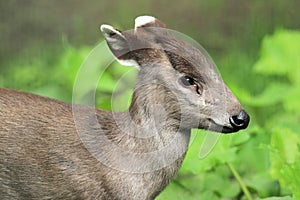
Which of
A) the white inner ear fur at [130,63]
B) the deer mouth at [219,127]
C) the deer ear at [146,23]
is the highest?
the deer ear at [146,23]

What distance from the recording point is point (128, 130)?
3.01 m

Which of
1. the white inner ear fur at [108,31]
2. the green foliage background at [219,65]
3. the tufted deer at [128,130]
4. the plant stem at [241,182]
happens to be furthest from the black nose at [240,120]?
the plant stem at [241,182]

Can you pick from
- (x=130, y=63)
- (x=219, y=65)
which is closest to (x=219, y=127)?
(x=130, y=63)

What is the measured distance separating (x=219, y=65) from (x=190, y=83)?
11.1 feet

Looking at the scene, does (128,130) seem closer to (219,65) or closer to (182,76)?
(182,76)

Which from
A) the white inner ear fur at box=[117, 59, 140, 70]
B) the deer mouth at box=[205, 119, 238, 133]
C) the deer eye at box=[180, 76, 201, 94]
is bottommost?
the deer mouth at box=[205, 119, 238, 133]

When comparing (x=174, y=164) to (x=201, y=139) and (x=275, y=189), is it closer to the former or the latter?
(x=201, y=139)

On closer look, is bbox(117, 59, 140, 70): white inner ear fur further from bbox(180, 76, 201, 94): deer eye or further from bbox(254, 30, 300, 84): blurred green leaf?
bbox(254, 30, 300, 84): blurred green leaf

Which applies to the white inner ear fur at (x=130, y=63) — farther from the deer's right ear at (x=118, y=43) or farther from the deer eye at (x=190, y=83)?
the deer eye at (x=190, y=83)

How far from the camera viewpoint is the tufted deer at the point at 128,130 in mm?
2924

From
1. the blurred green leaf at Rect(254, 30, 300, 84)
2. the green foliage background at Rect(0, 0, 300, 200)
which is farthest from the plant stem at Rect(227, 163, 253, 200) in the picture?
the blurred green leaf at Rect(254, 30, 300, 84)

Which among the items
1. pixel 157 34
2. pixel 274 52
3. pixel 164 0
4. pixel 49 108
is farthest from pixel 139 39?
pixel 164 0

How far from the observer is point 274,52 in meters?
5.09

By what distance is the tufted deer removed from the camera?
292 cm
